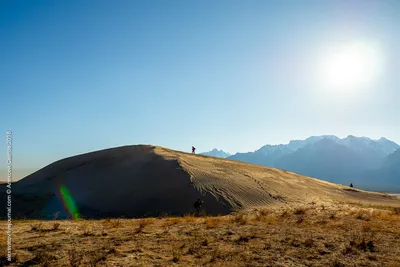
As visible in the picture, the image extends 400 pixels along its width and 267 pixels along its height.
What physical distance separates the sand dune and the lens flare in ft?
1.01

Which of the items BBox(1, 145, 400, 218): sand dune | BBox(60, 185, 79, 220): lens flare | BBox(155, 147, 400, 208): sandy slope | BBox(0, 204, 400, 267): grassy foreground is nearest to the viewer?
Answer: BBox(0, 204, 400, 267): grassy foreground

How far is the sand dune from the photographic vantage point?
2505 centimetres

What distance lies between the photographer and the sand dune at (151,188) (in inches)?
986

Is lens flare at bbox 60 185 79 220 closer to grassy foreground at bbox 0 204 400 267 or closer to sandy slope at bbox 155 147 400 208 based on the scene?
sandy slope at bbox 155 147 400 208

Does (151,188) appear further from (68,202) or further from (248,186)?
(248,186)

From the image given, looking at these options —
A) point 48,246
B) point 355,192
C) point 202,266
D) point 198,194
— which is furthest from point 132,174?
point 355,192

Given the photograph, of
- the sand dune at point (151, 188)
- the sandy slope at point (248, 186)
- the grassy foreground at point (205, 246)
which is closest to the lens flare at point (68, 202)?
the sand dune at point (151, 188)

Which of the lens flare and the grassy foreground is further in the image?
the lens flare

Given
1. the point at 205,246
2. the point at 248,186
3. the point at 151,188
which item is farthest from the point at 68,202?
the point at 205,246

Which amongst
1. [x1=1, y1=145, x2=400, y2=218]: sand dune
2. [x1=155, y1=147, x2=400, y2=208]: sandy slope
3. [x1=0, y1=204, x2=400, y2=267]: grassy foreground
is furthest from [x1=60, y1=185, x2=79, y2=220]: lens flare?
[x1=0, y1=204, x2=400, y2=267]: grassy foreground

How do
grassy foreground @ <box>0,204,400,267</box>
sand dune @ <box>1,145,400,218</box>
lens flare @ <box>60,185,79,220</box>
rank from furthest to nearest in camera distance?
sand dune @ <box>1,145,400,218</box> < lens flare @ <box>60,185,79,220</box> < grassy foreground @ <box>0,204,400,267</box>

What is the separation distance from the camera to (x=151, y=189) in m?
28.0

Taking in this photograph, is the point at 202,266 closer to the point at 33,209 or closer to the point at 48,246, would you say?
the point at 48,246

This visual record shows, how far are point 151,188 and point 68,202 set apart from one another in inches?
321
